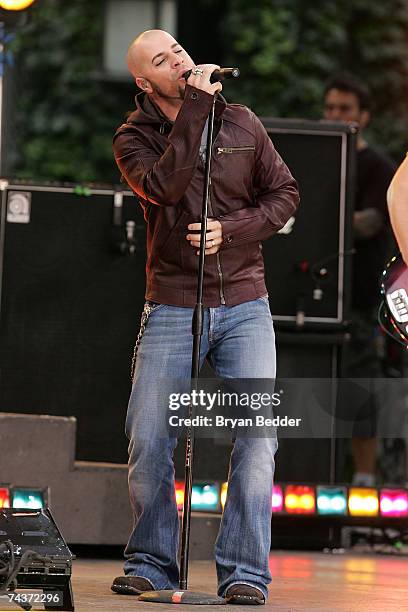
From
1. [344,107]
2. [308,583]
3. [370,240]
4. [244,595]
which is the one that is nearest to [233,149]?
[244,595]

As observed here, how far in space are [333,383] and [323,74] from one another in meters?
7.31

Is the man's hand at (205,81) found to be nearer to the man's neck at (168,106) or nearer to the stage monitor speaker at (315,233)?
the man's neck at (168,106)

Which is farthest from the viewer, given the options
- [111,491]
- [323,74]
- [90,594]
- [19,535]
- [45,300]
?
[323,74]

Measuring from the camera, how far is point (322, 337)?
6762 millimetres

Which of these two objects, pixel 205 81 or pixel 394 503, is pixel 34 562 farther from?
pixel 394 503

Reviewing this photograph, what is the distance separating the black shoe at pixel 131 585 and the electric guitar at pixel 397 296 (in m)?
1.20

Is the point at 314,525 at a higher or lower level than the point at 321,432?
lower

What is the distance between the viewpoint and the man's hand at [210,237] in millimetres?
4559

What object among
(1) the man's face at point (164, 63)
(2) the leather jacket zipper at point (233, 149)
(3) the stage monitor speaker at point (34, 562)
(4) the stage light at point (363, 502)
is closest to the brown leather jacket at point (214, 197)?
(2) the leather jacket zipper at point (233, 149)

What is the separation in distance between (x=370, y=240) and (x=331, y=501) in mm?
1534

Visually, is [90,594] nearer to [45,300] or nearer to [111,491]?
[111,491]

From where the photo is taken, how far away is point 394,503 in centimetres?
676

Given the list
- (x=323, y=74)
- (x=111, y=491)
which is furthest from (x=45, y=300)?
(x=323, y=74)

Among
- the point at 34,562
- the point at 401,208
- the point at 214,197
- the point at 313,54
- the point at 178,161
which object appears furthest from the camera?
the point at 313,54
